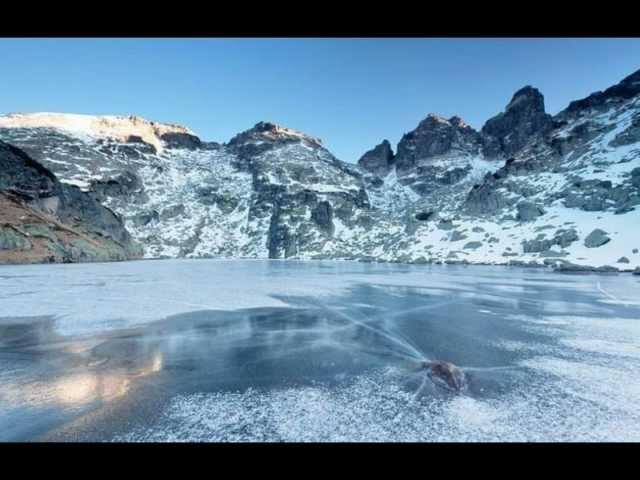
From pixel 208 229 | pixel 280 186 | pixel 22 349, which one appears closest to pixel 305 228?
pixel 280 186

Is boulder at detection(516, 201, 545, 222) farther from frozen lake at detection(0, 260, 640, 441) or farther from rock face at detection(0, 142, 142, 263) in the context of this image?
rock face at detection(0, 142, 142, 263)

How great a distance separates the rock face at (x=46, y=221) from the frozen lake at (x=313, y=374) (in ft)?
258

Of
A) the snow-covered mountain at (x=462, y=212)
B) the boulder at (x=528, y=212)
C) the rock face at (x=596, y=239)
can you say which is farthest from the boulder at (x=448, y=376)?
the boulder at (x=528, y=212)

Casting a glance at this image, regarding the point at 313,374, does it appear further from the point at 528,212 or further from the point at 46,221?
the point at 528,212

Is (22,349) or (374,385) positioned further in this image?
(22,349)

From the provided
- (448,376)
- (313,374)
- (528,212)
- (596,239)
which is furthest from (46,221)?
(528,212)

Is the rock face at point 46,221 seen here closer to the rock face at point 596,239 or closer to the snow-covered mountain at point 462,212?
the snow-covered mountain at point 462,212

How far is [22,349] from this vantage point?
42.4 feet

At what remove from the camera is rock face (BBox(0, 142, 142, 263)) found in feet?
266

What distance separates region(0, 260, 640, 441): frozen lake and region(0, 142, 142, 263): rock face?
258ft

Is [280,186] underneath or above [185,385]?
above
